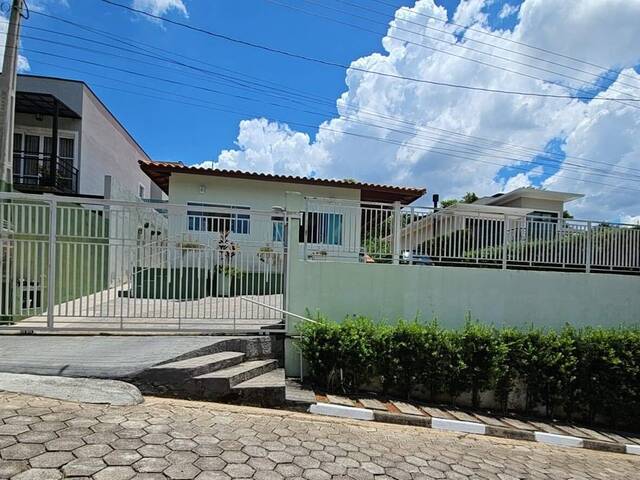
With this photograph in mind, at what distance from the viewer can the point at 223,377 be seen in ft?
16.6

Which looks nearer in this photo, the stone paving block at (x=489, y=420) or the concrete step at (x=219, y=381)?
the concrete step at (x=219, y=381)

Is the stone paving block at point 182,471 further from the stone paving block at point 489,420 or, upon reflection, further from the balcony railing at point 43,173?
the balcony railing at point 43,173

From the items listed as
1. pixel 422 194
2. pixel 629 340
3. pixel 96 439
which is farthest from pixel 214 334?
pixel 422 194

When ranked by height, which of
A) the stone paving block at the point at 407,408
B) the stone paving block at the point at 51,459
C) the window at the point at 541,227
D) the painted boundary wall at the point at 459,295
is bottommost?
the stone paving block at the point at 407,408

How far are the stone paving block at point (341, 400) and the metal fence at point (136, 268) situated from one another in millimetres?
1693

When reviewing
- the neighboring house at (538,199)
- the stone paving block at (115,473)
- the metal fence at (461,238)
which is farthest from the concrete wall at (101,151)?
the neighboring house at (538,199)

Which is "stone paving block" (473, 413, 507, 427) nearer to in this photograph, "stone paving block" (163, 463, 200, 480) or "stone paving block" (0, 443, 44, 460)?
"stone paving block" (163, 463, 200, 480)

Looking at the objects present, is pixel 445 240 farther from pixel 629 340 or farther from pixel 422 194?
pixel 422 194

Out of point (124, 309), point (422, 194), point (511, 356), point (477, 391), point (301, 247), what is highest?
point (422, 194)

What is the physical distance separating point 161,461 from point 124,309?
4261mm

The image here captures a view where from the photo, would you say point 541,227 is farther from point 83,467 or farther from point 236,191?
point 236,191

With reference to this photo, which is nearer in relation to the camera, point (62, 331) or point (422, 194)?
point (62, 331)

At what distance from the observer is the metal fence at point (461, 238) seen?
7.63 meters

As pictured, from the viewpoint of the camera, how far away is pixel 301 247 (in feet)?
23.7
